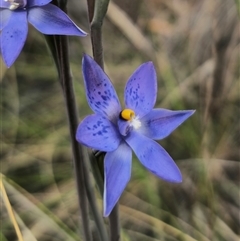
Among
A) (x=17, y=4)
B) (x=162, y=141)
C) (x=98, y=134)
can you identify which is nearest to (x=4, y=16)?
(x=17, y=4)

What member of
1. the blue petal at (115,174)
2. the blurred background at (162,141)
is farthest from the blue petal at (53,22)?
the blurred background at (162,141)

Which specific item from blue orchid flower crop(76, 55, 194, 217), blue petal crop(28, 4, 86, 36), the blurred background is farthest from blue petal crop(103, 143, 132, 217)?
the blurred background

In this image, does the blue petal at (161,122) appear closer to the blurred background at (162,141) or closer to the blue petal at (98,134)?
the blue petal at (98,134)

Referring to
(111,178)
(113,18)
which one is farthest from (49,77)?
(111,178)

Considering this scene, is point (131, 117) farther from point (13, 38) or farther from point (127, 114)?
point (13, 38)

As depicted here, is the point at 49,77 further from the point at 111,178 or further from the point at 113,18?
the point at 111,178

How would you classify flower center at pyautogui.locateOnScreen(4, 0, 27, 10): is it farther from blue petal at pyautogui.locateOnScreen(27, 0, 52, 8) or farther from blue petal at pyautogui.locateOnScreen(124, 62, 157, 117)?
blue petal at pyautogui.locateOnScreen(124, 62, 157, 117)

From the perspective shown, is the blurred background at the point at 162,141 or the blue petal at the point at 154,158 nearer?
the blue petal at the point at 154,158
